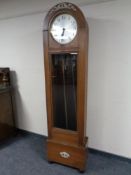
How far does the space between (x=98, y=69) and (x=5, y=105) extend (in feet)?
5.03

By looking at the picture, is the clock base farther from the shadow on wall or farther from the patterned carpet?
the shadow on wall

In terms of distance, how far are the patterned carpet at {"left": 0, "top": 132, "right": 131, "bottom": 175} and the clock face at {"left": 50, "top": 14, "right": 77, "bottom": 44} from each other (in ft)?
5.01

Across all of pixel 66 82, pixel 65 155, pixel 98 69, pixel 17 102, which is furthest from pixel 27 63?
pixel 65 155

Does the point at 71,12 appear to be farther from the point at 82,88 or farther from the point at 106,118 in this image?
the point at 106,118

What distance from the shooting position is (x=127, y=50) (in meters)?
1.76

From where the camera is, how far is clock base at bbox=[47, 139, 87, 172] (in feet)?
6.03

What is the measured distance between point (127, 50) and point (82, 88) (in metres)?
0.67

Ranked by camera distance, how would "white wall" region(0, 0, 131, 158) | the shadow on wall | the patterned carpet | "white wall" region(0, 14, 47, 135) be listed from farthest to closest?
the shadow on wall
"white wall" region(0, 14, 47, 135)
the patterned carpet
"white wall" region(0, 0, 131, 158)

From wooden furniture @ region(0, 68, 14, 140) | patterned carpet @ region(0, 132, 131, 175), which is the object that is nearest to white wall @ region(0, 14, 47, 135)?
wooden furniture @ region(0, 68, 14, 140)

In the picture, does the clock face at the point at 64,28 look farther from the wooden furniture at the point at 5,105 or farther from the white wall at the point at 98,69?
the wooden furniture at the point at 5,105

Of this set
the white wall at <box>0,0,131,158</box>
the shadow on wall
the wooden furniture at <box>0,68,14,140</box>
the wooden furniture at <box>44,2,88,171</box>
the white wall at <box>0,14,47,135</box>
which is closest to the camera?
the wooden furniture at <box>44,2,88,171</box>

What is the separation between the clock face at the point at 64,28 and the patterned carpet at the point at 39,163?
1.53m

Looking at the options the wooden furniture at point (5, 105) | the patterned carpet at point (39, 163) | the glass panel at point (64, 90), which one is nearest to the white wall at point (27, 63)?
the wooden furniture at point (5, 105)

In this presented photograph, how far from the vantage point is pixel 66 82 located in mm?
1881
